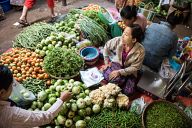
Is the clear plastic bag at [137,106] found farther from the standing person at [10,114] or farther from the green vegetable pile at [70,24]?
the green vegetable pile at [70,24]

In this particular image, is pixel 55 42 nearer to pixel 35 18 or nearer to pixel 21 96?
pixel 21 96

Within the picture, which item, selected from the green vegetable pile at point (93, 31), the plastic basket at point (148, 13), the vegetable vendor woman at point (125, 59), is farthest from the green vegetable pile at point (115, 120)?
the plastic basket at point (148, 13)

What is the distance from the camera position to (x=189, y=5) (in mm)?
5863

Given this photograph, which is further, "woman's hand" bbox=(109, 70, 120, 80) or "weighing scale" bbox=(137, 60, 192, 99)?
"woman's hand" bbox=(109, 70, 120, 80)

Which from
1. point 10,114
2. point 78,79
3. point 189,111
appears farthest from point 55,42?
point 189,111

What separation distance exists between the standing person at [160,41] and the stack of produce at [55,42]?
53.3 inches

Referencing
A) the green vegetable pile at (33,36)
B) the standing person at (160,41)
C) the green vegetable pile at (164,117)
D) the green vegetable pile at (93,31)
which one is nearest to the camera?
the green vegetable pile at (164,117)

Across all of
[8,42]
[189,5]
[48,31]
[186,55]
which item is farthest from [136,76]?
[189,5]

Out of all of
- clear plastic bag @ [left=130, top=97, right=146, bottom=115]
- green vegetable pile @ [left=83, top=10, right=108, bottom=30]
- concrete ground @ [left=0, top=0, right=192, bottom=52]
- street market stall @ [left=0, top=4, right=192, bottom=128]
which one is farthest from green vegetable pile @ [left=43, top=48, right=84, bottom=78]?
concrete ground @ [left=0, top=0, right=192, bottom=52]

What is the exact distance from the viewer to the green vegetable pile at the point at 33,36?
4289 mm

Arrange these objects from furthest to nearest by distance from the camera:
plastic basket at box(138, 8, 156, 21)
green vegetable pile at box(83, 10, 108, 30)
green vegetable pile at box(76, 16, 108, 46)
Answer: plastic basket at box(138, 8, 156, 21) < green vegetable pile at box(83, 10, 108, 30) < green vegetable pile at box(76, 16, 108, 46)

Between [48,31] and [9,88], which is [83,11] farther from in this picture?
[9,88]

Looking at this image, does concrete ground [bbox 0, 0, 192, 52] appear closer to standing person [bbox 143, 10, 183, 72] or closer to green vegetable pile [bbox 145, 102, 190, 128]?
standing person [bbox 143, 10, 183, 72]

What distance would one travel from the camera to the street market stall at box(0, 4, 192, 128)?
3.00 meters
